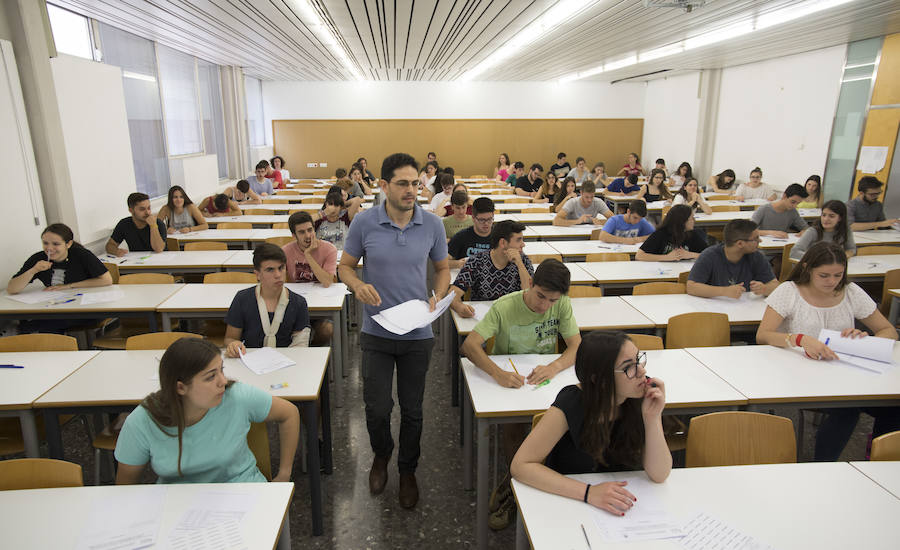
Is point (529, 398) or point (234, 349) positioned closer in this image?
point (529, 398)

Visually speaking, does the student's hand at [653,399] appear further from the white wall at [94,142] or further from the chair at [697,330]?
the white wall at [94,142]

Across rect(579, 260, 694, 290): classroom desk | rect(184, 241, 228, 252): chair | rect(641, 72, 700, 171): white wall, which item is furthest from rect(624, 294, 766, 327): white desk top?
rect(641, 72, 700, 171): white wall

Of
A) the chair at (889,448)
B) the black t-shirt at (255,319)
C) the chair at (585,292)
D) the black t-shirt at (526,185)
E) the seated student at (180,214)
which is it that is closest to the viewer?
the chair at (889,448)

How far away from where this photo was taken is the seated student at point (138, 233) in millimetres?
5566

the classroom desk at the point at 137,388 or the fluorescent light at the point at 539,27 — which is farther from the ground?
the fluorescent light at the point at 539,27

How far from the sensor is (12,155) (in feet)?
15.6

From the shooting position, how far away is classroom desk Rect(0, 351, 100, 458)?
8.74 ft

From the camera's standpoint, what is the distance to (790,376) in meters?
2.91

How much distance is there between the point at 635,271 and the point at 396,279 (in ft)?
10.1

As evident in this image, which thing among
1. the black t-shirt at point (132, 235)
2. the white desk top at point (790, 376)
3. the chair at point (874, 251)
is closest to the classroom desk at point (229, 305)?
the black t-shirt at point (132, 235)

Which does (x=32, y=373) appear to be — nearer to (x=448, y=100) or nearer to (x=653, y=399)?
(x=653, y=399)

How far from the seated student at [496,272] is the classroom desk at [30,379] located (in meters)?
2.42

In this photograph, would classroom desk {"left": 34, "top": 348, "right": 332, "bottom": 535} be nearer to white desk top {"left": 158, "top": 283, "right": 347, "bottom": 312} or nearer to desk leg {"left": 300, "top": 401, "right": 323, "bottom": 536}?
desk leg {"left": 300, "top": 401, "right": 323, "bottom": 536}

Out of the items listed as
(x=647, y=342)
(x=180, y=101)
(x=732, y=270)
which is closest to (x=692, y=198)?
(x=732, y=270)
